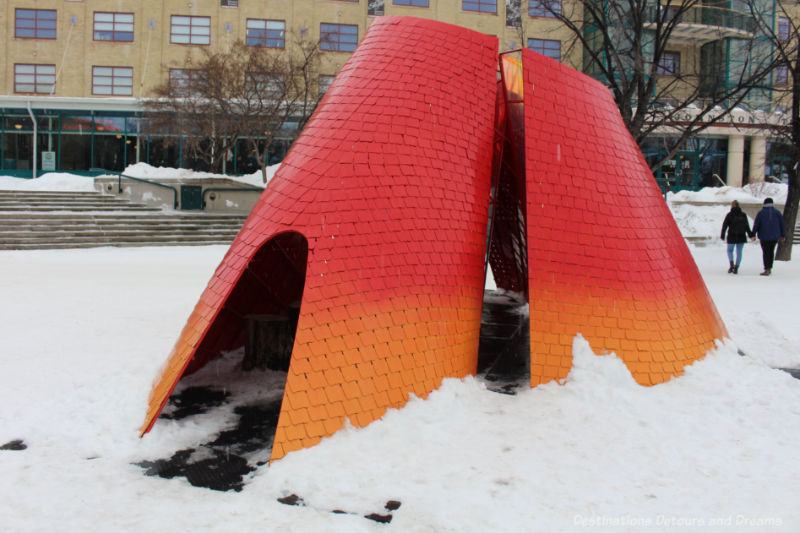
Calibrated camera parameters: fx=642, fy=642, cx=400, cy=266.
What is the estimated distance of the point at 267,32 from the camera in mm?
34688

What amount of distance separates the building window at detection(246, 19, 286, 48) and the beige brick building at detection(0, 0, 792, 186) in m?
0.05

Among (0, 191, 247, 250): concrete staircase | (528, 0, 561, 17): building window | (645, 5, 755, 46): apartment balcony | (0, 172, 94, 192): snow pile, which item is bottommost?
(0, 191, 247, 250): concrete staircase

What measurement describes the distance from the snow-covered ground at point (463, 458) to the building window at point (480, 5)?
34.1m

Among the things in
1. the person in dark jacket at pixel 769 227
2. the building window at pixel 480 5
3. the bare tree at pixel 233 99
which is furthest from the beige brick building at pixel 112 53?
the person in dark jacket at pixel 769 227

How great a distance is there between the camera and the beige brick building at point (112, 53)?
108 feet

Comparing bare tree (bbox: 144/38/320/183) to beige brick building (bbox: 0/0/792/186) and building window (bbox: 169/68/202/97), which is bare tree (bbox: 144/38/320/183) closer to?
building window (bbox: 169/68/202/97)

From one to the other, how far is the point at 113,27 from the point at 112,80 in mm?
2772

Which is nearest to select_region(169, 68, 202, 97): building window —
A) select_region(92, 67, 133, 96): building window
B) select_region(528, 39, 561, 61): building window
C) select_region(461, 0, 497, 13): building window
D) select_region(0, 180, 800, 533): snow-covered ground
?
select_region(92, 67, 133, 96): building window

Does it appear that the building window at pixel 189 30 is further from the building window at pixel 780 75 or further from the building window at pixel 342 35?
the building window at pixel 780 75

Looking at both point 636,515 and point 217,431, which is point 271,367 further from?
point 636,515

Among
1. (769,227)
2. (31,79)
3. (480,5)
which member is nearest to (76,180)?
(31,79)

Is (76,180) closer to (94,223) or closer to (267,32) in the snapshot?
(94,223)

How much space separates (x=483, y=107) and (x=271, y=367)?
310 cm

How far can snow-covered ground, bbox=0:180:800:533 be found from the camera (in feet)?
10.8
